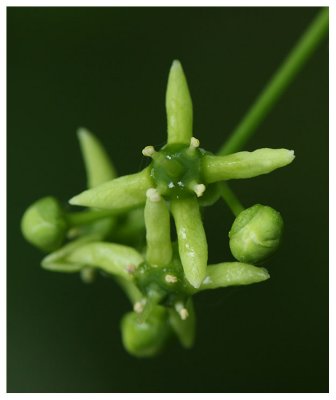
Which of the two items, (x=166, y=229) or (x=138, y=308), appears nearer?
(x=166, y=229)

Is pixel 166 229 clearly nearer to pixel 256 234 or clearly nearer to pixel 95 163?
pixel 256 234

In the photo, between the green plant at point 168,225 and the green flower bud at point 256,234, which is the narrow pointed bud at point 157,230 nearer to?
the green plant at point 168,225

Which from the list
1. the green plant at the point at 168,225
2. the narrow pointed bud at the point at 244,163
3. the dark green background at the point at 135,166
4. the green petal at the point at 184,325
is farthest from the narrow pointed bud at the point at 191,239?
the dark green background at the point at 135,166

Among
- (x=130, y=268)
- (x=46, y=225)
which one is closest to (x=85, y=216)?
(x=46, y=225)

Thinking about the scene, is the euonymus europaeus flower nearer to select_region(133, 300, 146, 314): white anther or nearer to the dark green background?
select_region(133, 300, 146, 314): white anther

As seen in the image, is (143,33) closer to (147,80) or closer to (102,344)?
(147,80)

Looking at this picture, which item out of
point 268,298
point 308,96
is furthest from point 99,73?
point 268,298
